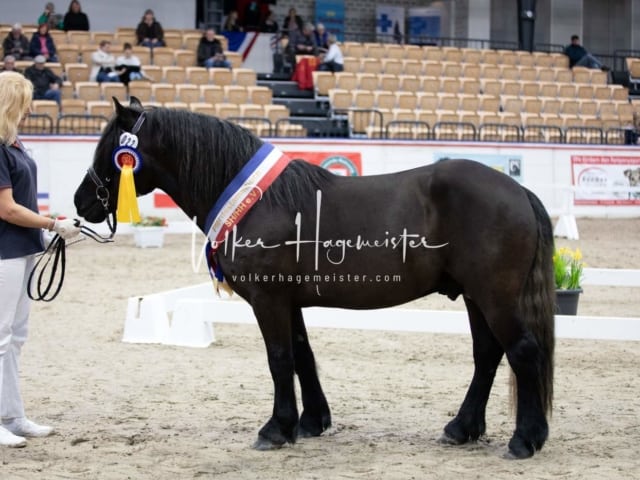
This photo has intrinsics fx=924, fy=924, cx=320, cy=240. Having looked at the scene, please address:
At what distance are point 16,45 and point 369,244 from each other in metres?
15.7

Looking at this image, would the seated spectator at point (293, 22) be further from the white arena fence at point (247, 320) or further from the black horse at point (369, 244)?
the black horse at point (369, 244)

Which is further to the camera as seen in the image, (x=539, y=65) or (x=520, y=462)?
(x=539, y=65)

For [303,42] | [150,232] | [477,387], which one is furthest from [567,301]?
[303,42]

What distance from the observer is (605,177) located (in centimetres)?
1953

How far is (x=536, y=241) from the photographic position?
4.95m

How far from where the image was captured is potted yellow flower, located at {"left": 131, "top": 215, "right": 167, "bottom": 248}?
573 inches

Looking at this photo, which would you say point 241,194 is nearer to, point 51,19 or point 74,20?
point 74,20

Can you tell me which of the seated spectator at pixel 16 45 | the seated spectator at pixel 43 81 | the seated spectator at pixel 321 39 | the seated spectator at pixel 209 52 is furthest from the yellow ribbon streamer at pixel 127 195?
the seated spectator at pixel 321 39

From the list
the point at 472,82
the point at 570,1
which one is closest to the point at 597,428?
the point at 472,82

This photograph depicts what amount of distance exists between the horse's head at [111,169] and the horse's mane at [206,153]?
17 mm

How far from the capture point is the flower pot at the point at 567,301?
26.8 feet

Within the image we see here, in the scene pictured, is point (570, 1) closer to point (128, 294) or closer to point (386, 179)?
point (128, 294)

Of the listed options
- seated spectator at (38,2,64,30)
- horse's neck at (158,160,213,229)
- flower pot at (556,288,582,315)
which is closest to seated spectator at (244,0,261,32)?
seated spectator at (38,2,64,30)

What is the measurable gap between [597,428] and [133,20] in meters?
21.6
